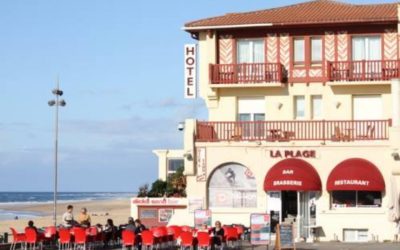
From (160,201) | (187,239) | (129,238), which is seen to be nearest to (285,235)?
(187,239)

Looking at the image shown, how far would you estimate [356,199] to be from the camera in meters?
38.5

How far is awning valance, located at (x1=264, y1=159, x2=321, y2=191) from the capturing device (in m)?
38.1

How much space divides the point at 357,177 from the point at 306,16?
8.05 meters

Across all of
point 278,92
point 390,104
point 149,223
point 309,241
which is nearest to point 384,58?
point 390,104

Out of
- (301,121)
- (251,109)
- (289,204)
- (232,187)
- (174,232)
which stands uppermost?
(251,109)

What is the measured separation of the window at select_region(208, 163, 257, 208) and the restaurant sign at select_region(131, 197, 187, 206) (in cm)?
150

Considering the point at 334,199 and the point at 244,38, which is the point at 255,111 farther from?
the point at 334,199

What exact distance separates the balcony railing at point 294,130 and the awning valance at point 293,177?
3.67 ft

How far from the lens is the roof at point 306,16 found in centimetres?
4084

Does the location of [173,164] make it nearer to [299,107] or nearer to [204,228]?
[299,107]

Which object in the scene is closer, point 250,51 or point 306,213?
point 306,213

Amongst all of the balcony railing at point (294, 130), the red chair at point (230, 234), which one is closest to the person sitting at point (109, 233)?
the red chair at point (230, 234)

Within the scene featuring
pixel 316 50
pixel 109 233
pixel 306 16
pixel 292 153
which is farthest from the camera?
pixel 306 16

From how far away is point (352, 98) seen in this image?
136ft
